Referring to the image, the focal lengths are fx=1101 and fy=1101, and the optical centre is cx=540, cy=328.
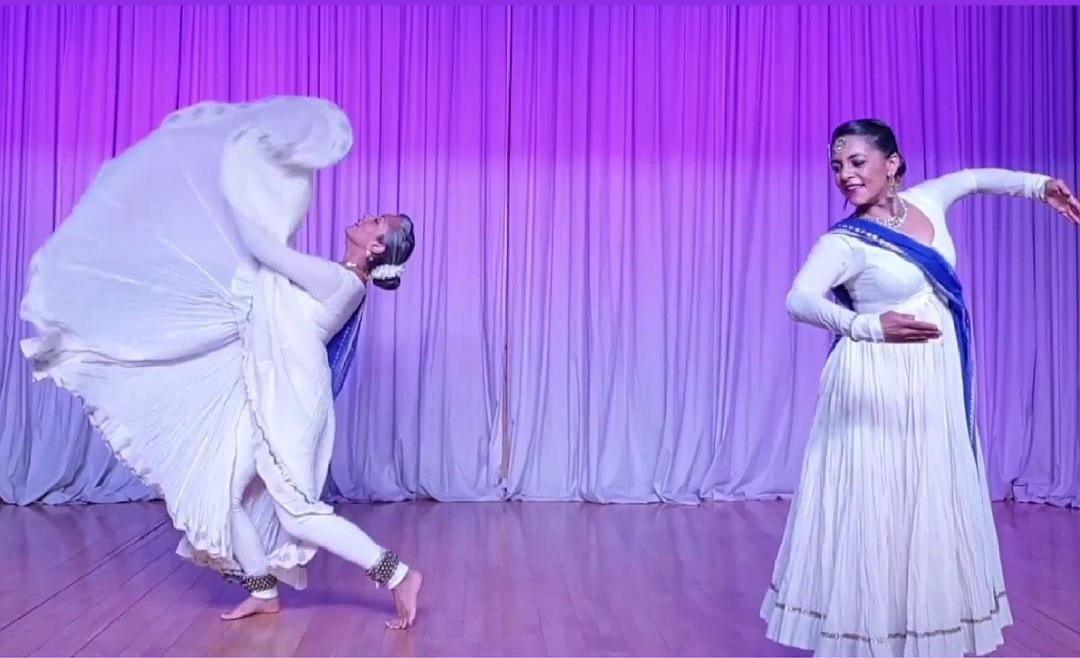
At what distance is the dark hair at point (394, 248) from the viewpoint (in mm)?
3189

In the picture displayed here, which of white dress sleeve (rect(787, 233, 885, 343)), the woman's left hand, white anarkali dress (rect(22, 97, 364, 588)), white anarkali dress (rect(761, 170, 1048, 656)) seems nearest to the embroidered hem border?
white anarkali dress (rect(761, 170, 1048, 656))

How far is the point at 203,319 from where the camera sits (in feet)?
10.2

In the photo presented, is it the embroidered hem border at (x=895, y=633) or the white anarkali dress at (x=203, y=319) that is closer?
the embroidered hem border at (x=895, y=633)

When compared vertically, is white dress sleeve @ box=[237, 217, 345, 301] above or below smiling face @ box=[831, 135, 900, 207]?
below

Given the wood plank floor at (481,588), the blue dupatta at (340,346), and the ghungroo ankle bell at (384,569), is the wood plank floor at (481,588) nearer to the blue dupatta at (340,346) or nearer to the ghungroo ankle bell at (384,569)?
the ghungroo ankle bell at (384,569)

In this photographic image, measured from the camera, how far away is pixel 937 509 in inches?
89.7

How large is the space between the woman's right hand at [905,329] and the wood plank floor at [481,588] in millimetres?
1127

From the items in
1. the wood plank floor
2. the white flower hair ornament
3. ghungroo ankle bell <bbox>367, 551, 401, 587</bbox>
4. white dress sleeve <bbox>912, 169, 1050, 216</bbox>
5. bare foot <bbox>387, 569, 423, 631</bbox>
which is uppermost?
white dress sleeve <bbox>912, 169, 1050, 216</bbox>

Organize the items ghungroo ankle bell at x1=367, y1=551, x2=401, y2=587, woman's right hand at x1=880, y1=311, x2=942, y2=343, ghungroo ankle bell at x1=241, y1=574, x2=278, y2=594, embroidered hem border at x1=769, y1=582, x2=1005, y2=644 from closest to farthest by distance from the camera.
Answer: woman's right hand at x1=880, y1=311, x2=942, y2=343, embroidered hem border at x1=769, y1=582, x2=1005, y2=644, ghungroo ankle bell at x1=367, y1=551, x2=401, y2=587, ghungroo ankle bell at x1=241, y1=574, x2=278, y2=594

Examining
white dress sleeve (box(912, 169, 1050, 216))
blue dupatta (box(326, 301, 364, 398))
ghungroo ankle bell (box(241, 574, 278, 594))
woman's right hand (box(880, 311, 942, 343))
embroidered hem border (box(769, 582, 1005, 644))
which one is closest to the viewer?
woman's right hand (box(880, 311, 942, 343))

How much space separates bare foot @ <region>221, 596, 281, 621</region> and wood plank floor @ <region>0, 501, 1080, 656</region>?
38 mm

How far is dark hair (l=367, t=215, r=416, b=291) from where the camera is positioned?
3.19 m

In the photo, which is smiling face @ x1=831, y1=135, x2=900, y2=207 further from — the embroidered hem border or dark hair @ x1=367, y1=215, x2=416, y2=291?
dark hair @ x1=367, y1=215, x2=416, y2=291

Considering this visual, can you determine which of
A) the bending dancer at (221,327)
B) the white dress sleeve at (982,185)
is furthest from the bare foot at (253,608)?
the white dress sleeve at (982,185)
